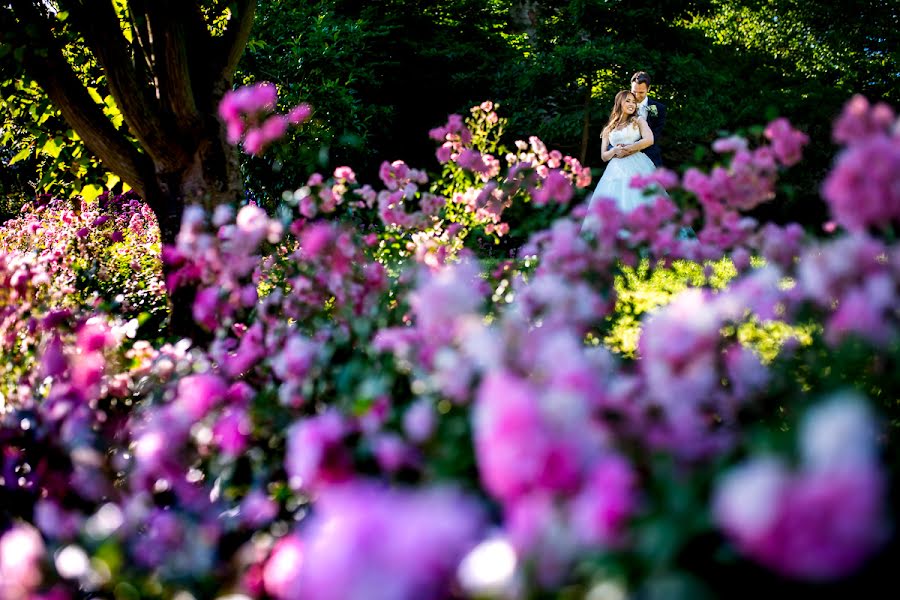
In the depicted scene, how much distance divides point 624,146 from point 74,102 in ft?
16.2

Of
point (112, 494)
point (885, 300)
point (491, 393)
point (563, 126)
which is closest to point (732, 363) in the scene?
point (885, 300)

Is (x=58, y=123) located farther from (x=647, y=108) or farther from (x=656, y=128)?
(x=656, y=128)

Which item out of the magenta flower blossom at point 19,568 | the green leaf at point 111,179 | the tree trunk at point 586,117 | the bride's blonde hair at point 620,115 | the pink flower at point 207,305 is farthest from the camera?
the tree trunk at point 586,117

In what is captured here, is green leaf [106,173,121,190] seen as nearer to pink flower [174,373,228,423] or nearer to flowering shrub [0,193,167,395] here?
flowering shrub [0,193,167,395]

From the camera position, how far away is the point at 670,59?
11.5 meters

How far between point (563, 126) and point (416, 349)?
1066 centimetres

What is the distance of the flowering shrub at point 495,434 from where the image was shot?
81cm

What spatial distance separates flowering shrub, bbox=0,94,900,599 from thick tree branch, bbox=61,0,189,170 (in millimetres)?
1267

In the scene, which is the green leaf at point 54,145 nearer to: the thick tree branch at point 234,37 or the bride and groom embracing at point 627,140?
the thick tree branch at point 234,37

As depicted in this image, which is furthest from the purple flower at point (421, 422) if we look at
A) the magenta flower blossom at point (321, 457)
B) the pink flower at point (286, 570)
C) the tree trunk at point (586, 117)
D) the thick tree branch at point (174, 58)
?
the tree trunk at point (586, 117)

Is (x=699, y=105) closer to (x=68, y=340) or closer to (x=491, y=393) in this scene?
(x=68, y=340)

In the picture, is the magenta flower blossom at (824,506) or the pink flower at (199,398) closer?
the magenta flower blossom at (824,506)

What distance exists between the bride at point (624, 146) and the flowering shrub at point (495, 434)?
14.4ft

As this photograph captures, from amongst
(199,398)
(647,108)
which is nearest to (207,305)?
(199,398)
